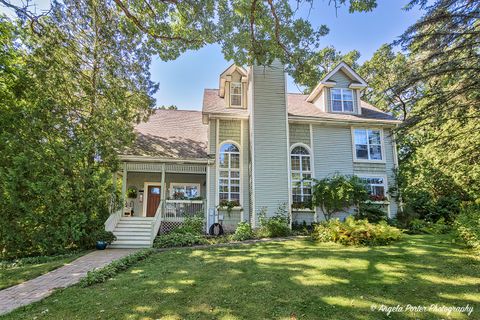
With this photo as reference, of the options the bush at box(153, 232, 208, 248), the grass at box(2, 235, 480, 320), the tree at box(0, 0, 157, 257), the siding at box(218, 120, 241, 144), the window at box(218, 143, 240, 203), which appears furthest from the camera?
the siding at box(218, 120, 241, 144)

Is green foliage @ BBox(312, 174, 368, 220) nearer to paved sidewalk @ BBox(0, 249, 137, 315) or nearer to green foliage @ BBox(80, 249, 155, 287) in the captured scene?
green foliage @ BBox(80, 249, 155, 287)

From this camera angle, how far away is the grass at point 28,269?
627 centimetres

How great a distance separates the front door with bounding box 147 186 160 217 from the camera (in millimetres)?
15414

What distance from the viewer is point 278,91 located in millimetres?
13805

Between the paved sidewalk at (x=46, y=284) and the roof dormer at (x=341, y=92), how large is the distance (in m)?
12.9

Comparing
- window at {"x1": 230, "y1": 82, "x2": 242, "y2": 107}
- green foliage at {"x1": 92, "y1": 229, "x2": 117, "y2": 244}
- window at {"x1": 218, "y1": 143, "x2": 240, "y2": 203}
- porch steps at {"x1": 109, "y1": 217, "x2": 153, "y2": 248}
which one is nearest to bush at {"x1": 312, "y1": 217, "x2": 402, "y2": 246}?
window at {"x1": 218, "y1": 143, "x2": 240, "y2": 203}

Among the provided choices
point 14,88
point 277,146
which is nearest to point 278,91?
point 277,146

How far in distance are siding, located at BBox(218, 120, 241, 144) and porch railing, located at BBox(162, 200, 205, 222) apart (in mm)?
3373

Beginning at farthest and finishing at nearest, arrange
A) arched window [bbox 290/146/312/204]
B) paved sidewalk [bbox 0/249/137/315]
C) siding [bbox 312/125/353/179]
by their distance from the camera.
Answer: siding [bbox 312/125/353/179]
arched window [bbox 290/146/312/204]
paved sidewalk [bbox 0/249/137/315]

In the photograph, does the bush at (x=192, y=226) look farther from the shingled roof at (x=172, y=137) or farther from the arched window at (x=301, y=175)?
the arched window at (x=301, y=175)

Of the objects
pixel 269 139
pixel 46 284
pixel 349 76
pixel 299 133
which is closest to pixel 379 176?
pixel 299 133

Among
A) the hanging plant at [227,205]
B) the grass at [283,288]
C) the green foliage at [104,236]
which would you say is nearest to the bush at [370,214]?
the grass at [283,288]

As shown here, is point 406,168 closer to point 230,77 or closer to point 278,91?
point 278,91

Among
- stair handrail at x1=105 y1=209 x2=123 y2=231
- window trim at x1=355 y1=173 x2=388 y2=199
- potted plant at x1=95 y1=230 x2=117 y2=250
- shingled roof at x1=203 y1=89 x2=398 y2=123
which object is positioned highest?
shingled roof at x1=203 y1=89 x2=398 y2=123
